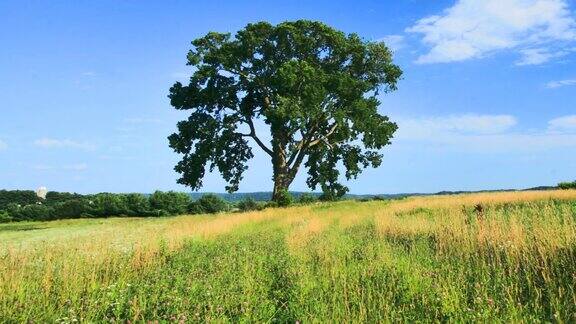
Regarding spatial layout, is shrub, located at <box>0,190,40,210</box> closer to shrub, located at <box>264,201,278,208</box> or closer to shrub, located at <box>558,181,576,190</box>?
shrub, located at <box>264,201,278,208</box>

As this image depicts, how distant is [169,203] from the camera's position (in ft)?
161

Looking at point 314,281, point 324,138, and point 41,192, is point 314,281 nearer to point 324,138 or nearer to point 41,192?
point 324,138

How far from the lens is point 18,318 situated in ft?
23.2

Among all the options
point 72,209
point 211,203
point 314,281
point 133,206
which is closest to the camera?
point 314,281

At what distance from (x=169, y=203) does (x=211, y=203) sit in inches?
169

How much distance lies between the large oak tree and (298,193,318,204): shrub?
124 cm

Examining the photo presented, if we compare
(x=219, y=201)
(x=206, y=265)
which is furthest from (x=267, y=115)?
(x=206, y=265)

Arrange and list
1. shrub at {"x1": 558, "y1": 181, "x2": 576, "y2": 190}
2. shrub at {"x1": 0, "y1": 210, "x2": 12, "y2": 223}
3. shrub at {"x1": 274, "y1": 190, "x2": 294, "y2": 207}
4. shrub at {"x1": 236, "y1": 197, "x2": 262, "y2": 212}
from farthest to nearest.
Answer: shrub at {"x1": 0, "y1": 210, "x2": 12, "y2": 223} < shrub at {"x1": 236, "y1": 197, "x2": 262, "y2": 212} < shrub at {"x1": 274, "y1": 190, "x2": 294, "y2": 207} < shrub at {"x1": 558, "y1": 181, "x2": 576, "y2": 190}

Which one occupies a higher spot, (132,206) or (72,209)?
(132,206)

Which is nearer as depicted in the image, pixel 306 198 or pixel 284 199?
pixel 284 199

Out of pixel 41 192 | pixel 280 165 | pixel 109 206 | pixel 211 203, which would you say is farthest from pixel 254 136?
Result: pixel 41 192

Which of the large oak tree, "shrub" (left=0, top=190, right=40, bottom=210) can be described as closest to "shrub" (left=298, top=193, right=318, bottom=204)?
the large oak tree

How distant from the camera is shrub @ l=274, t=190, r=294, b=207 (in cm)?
3591

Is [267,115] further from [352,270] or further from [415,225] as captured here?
[352,270]
